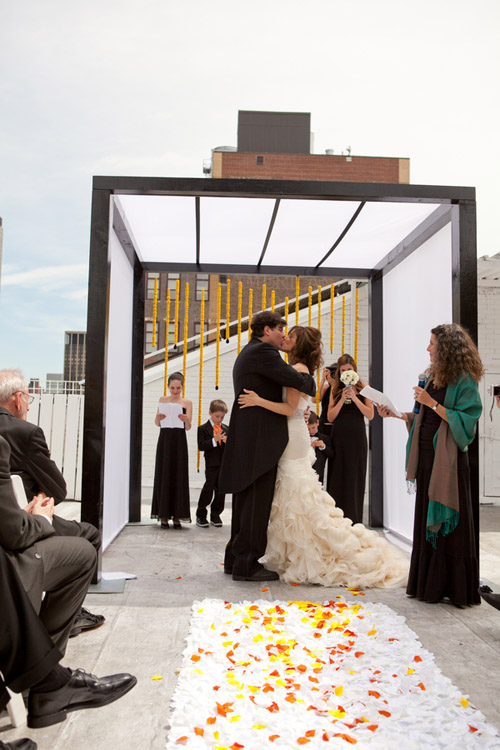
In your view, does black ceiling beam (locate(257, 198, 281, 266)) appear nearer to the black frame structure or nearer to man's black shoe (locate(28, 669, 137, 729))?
the black frame structure

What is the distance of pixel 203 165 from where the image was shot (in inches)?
1838

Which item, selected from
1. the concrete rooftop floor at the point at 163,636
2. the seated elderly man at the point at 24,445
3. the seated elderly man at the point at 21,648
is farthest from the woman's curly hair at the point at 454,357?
the seated elderly man at the point at 21,648

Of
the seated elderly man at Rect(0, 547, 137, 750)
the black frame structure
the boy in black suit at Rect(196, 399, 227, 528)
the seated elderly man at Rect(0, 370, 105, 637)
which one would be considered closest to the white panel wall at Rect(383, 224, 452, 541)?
the black frame structure

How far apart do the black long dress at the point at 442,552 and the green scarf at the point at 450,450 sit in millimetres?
75

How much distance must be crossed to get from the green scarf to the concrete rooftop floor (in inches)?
22.1

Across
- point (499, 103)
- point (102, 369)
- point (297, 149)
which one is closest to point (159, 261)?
point (102, 369)

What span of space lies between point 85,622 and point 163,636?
46 cm

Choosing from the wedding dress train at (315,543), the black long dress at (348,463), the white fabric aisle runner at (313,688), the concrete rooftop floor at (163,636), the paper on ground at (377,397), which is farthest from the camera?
the black long dress at (348,463)

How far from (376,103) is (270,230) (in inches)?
135

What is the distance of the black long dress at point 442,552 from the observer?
422cm

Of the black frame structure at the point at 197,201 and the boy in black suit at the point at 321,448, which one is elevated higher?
the black frame structure at the point at 197,201

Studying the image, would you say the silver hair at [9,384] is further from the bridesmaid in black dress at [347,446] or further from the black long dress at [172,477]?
the black long dress at [172,477]

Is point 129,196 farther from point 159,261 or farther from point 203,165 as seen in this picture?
point 203,165

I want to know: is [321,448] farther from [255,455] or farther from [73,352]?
[73,352]
